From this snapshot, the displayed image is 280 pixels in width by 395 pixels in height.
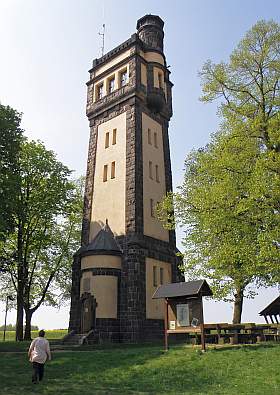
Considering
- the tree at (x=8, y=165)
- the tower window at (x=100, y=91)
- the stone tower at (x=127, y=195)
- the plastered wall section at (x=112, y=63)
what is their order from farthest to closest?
the tower window at (x=100, y=91) → the plastered wall section at (x=112, y=63) → the stone tower at (x=127, y=195) → the tree at (x=8, y=165)

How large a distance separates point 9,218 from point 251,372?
16.8 m

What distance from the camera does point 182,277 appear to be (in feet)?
89.1

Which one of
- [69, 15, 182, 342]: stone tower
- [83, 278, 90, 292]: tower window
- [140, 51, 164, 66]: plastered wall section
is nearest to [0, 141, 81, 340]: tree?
[69, 15, 182, 342]: stone tower

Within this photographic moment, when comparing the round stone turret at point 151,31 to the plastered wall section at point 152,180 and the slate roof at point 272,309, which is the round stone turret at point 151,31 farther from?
the slate roof at point 272,309

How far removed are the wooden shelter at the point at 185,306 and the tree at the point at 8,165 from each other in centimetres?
1039

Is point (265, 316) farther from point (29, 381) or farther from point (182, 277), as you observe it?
point (29, 381)

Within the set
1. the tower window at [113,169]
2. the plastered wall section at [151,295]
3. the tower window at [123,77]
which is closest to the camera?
the plastered wall section at [151,295]

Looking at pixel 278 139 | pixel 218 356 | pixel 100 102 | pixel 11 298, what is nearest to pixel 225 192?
pixel 278 139

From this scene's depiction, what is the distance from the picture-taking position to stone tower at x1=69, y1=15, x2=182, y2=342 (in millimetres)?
22781

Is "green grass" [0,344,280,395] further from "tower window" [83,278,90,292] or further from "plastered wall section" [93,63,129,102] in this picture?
"plastered wall section" [93,63,129,102]

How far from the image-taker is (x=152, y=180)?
89.5ft

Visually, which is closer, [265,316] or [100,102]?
[265,316]

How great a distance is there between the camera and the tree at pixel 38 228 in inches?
1098

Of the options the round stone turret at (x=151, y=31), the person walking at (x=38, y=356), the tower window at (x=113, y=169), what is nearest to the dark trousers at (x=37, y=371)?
the person walking at (x=38, y=356)
